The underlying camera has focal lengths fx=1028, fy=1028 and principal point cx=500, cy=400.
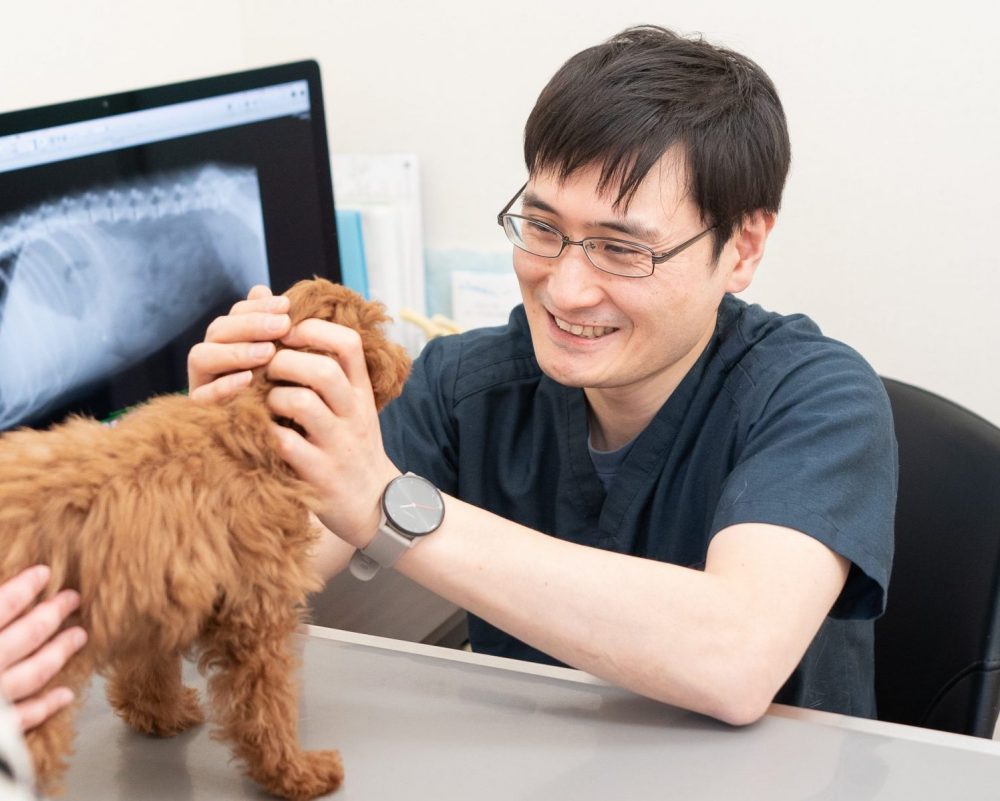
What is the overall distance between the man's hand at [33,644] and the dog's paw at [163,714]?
0.20 meters

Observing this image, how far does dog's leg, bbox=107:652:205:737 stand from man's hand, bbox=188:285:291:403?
21 centimetres

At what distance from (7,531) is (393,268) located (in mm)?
1443

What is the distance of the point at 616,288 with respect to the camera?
1.03 metres

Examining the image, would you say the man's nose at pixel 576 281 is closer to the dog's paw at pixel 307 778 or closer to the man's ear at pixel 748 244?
the man's ear at pixel 748 244

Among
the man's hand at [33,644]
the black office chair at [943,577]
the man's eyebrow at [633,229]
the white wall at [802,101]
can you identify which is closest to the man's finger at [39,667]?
the man's hand at [33,644]

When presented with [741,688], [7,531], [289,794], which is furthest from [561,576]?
[7,531]

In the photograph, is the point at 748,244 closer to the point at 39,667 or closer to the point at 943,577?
the point at 943,577

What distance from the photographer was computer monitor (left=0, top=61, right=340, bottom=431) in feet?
4.17

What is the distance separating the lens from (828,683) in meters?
1.15

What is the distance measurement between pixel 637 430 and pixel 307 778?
0.60 m

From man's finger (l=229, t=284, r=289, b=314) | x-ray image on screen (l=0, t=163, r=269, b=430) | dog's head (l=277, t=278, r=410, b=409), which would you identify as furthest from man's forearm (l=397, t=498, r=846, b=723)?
x-ray image on screen (l=0, t=163, r=269, b=430)

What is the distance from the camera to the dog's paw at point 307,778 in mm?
744

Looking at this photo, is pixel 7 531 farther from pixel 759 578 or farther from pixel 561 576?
pixel 759 578

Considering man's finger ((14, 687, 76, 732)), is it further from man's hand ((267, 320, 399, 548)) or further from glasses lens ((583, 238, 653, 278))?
glasses lens ((583, 238, 653, 278))
